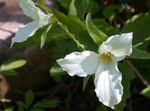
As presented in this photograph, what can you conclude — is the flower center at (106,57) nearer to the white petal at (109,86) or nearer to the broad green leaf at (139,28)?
the white petal at (109,86)

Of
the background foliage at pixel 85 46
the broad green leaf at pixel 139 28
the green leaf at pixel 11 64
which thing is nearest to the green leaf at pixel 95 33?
the background foliage at pixel 85 46

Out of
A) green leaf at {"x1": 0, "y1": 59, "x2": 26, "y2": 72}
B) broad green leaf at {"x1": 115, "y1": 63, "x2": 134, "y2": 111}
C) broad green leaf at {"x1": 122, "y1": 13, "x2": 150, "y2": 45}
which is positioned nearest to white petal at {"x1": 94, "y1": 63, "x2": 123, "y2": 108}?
broad green leaf at {"x1": 115, "y1": 63, "x2": 134, "y2": 111}

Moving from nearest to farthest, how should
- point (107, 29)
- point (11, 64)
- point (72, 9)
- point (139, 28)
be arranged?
point (72, 9)
point (107, 29)
point (139, 28)
point (11, 64)

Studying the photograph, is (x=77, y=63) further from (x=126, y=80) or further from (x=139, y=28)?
(x=139, y=28)

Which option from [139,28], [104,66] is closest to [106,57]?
[104,66]

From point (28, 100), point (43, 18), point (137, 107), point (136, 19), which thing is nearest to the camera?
point (43, 18)

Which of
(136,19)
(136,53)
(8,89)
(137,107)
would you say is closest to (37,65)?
(8,89)

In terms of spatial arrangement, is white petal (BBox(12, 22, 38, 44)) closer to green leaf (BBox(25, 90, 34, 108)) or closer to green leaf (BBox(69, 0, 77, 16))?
green leaf (BBox(69, 0, 77, 16))

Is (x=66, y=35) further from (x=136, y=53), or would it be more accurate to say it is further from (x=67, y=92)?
(x=67, y=92)
